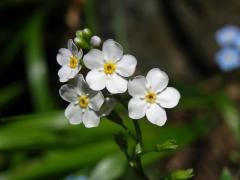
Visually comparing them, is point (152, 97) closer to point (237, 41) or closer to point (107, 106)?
point (107, 106)

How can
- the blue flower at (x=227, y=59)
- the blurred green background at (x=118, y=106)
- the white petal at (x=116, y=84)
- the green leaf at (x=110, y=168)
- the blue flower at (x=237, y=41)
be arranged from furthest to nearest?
the blue flower at (x=237, y=41), the blue flower at (x=227, y=59), the blurred green background at (x=118, y=106), the green leaf at (x=110, y=168), the white petal at (x=116, y=84)

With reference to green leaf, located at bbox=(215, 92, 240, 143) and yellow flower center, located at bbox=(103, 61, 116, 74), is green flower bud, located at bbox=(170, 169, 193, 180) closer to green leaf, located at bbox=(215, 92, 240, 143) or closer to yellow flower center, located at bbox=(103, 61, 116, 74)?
yellow flower center, located at bbox=(103, 61, 116, 74)

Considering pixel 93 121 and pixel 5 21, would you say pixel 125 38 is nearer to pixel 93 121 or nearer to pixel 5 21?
pixel 5 21

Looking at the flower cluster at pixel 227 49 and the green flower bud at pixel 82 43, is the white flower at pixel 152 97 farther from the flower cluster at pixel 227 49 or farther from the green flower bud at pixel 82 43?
the flower cluster at pixel 227 49

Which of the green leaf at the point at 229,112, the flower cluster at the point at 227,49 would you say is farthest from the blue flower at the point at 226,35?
the green leaf at the point at 229,112

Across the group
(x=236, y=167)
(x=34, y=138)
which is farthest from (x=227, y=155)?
(x=34, y=138)

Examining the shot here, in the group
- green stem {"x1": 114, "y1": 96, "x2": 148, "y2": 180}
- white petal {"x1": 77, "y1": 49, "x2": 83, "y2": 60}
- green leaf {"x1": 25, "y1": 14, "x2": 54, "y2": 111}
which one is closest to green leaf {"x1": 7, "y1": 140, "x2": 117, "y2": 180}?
green leaf {"x1": 25, "y1": 14, "x2": 54, "y2": 111}

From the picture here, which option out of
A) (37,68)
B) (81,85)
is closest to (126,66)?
(81,85)
